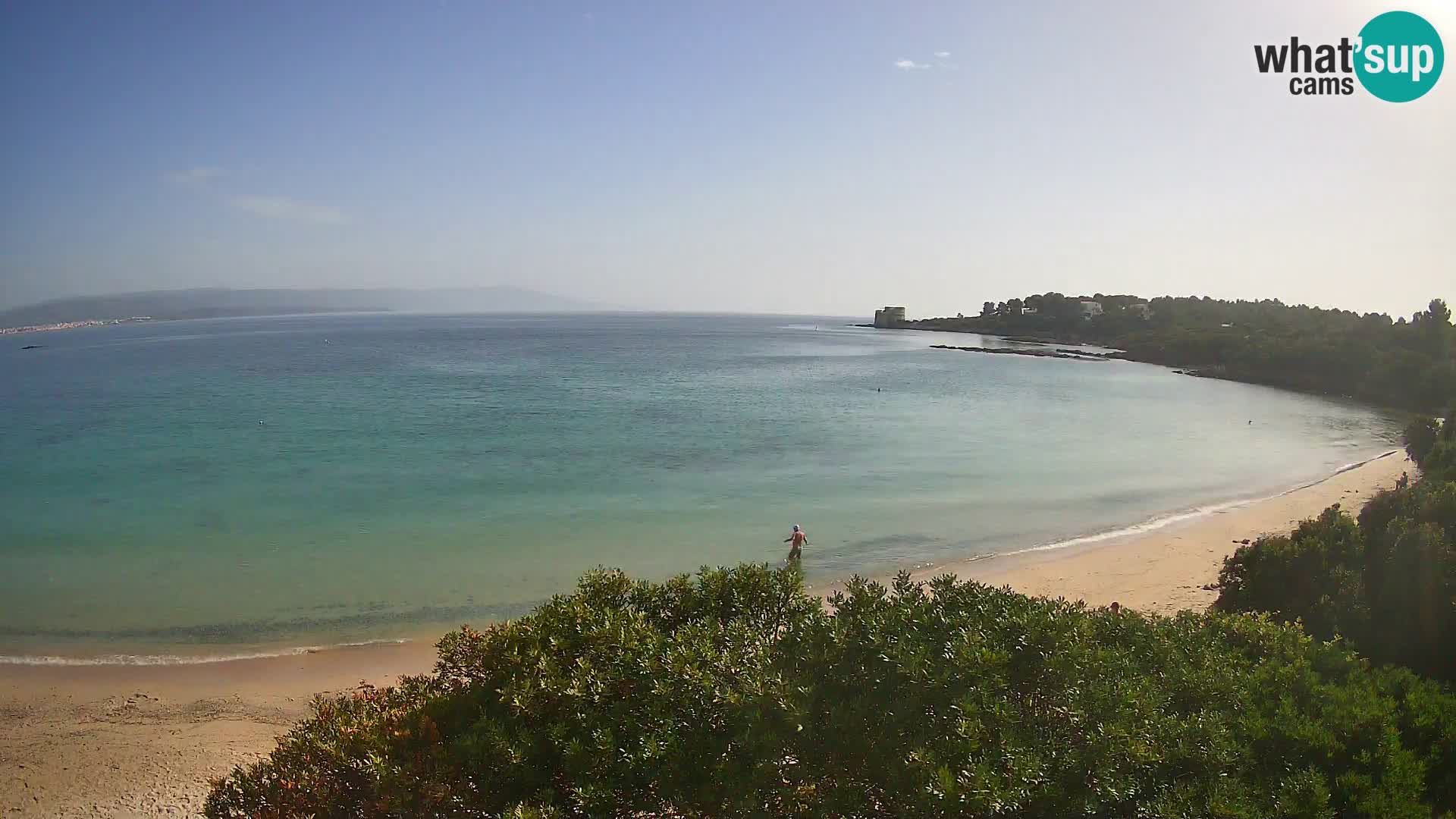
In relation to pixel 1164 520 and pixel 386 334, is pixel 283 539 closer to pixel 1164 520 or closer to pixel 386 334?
pixel 1164 520

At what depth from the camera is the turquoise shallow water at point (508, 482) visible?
53.1ft

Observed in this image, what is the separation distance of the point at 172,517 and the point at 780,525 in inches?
687

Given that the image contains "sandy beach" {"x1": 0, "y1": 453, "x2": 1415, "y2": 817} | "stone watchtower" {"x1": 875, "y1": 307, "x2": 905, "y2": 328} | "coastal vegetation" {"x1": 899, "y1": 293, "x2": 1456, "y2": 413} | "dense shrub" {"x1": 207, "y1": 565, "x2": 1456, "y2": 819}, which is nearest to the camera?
"dense shrub" {"x1": 207, "y1": 565, "x2": 1456, "y2": 819}

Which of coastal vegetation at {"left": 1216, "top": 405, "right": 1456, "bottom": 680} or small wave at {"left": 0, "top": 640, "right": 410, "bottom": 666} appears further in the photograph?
small wave at {"left": 0, "top": 640, "right": 410, "bottom": 666}

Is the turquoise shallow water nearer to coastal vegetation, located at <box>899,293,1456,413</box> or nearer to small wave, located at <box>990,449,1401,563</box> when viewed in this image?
small wave, located at <box>990,449,1401,563</box>

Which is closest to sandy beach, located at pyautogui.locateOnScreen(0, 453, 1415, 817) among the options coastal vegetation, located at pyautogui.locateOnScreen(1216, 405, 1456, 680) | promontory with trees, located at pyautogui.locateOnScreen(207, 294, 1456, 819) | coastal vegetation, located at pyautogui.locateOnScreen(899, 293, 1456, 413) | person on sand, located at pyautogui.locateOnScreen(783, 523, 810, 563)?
coastal vegetation, located at pyautogui.locateOnScreen(1216, 405, 1456, 680)

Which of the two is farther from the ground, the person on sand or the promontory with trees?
the promontory with trees

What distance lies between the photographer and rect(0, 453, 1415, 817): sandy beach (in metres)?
9.37

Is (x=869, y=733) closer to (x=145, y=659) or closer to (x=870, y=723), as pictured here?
(x=870, y=723)

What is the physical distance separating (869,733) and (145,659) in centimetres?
1405

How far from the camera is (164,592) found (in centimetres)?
1614

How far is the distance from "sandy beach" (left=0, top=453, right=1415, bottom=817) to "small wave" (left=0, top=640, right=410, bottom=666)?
150 millimetres

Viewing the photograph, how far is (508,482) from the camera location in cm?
2570

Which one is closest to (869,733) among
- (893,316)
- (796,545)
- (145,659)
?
(796,545)
